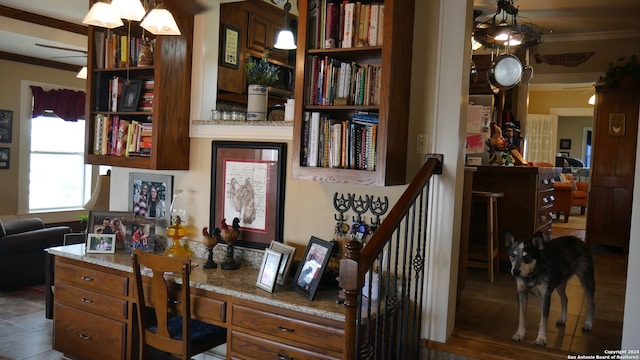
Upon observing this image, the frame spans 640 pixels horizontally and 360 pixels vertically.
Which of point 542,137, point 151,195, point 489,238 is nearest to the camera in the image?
point 151,195

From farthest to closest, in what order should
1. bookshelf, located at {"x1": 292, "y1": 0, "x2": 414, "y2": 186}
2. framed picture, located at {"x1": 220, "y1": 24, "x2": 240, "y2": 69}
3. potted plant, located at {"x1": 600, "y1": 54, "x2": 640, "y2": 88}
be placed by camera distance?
1. potted plant, located at {"x1": 600, "y1": 54, "x2": 640, "y2": 88}
2. framed picture, located at {"x1": 220, "y1": 24, "x2": 240, "y2": 69}
3. bookshelf, located at {"x1": 292, "y1": 0, "x2": 414, "y2": 186}

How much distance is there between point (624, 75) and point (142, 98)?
5.46m

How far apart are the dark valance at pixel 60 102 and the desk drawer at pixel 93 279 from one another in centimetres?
519

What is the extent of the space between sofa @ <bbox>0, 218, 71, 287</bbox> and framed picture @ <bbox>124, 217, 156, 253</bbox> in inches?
84.9

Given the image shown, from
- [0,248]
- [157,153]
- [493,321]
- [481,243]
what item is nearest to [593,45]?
[481,243]

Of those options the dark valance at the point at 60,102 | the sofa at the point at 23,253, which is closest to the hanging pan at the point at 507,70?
the sofa at the point at 23,253

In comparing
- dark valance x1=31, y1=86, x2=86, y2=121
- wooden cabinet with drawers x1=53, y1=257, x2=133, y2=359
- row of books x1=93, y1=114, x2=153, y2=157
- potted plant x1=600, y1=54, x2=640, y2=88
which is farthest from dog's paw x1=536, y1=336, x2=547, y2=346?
dark valance x1=31, y1=86, x2=86, y2=121

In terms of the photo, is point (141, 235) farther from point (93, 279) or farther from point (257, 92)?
point (257, 92)

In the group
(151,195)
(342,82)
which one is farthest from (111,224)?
(342,82)

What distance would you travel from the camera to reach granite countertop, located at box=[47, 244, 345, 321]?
254cm

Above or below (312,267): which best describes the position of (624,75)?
above

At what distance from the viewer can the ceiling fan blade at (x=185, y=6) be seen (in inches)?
134

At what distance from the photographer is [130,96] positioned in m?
3.60

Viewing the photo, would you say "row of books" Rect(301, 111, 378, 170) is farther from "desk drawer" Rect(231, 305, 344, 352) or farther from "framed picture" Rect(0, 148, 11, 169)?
"framed picture" Rect(0, 148, 11, 169)
